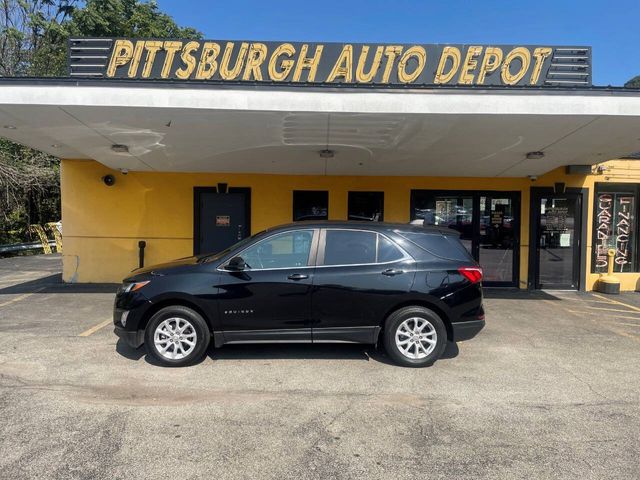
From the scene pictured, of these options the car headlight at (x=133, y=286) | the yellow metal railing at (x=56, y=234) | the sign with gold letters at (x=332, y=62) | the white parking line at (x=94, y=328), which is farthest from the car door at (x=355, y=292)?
the yellow metal railing at (x=56, y=234)

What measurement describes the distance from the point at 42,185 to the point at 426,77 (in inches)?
719

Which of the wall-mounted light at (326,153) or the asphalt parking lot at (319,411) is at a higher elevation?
the wall-mounted light at (326,153)

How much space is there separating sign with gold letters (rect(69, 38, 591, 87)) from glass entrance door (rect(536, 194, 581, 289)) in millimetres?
3396

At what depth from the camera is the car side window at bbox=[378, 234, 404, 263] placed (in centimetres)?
514

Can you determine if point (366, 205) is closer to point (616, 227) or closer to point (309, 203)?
point (309, 203)

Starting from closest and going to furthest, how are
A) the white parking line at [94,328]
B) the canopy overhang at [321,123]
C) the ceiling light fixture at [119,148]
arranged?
1. the canopy overhang at [321,123]
2. the white parking line at [94,328]
3. the ceiling light fixture at [119,148]

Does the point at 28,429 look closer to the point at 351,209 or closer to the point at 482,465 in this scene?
the point at 482,465

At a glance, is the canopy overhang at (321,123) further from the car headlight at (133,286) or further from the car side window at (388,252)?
the car headlight at (133,286)

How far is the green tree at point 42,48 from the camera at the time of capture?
18889 mm

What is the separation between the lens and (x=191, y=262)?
17.6 ft

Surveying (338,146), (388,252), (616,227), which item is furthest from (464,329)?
(616,227)

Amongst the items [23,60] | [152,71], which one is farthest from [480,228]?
[23,60]

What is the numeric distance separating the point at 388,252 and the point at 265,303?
155 centimetres

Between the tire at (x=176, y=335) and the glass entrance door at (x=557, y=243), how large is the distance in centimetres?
871
